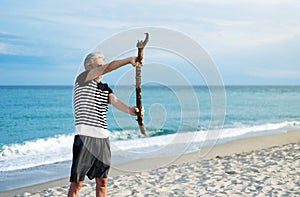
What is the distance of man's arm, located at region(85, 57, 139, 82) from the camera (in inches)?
147

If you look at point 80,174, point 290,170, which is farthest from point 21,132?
point 80,174

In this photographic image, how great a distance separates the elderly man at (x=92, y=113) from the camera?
12.8 ft

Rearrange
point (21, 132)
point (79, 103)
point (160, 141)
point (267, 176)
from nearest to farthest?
point (79, 103) < point (267, 176) < point (160, 141) < point (21, 132)

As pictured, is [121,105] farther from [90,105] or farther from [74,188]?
[74,188]

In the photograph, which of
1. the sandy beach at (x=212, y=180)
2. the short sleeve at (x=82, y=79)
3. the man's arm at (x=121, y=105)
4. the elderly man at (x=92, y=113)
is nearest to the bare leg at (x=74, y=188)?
the elderly man at (x=92, y=113)

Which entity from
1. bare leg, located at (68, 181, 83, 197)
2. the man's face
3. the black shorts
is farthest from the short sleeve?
bare leg, located at (68, 181, 83, 197)

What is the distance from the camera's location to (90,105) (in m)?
3.92

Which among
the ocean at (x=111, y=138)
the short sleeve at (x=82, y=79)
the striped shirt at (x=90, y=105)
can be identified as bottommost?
the ocean at (x=111, y=138)

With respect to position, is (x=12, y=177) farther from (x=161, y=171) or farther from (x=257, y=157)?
(x=257, y=157)

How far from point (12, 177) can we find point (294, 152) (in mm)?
6007

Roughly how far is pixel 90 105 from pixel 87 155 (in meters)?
0.49

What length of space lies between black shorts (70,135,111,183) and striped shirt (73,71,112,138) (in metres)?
0.08

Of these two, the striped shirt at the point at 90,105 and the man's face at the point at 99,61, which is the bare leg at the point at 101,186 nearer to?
the striped shirt at the point at 90,105

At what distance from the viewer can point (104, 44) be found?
4.09 metres
